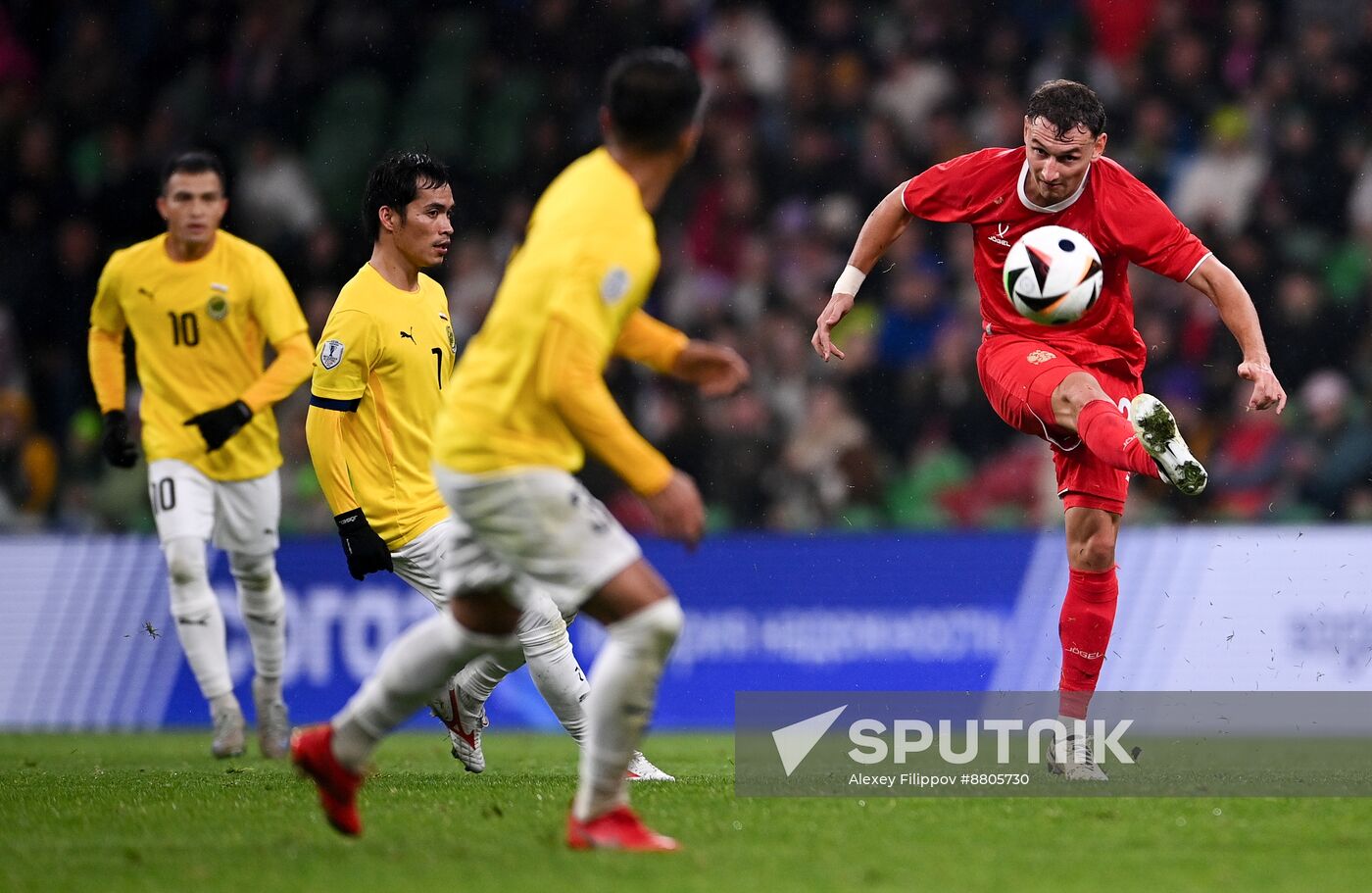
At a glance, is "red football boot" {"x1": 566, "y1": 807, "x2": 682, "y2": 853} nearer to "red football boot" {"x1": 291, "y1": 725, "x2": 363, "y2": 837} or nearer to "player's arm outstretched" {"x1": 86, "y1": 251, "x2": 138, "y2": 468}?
"red football boot" {"x1": 291, "y1": 725, "x2": 363, "y2": 837}

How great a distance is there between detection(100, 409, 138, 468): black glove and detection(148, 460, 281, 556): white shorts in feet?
0.54

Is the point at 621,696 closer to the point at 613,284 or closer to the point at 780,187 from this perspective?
the point at 613,284

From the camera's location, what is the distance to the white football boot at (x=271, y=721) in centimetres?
907

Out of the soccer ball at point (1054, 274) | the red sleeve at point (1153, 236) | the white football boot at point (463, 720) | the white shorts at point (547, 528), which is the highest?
the red sleeve at point (1153, 236)

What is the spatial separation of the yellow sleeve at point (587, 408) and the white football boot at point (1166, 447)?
2.32 meters

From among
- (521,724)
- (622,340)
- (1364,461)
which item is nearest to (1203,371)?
(1364,461)

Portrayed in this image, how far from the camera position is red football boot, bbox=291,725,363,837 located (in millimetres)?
5293

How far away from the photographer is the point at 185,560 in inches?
351

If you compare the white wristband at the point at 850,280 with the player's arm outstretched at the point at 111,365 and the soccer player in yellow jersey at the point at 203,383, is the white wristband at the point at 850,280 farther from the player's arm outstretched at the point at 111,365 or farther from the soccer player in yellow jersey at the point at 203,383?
the player's arm outstretched at the point at 111,365

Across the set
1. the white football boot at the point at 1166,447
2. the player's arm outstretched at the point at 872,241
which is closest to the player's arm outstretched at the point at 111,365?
the player's arm outstretched at the point at 872,241

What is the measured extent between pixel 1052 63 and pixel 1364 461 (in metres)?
4.78

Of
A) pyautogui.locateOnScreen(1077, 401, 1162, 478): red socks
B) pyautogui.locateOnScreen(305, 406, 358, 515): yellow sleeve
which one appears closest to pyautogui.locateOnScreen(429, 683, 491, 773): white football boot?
pyautogui.locateOnScreen(305, 406, 358, 515): yellow sleeve

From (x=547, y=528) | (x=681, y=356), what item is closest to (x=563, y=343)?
(x=547, y=528)

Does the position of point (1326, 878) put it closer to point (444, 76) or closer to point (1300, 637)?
point (1300, 637)
